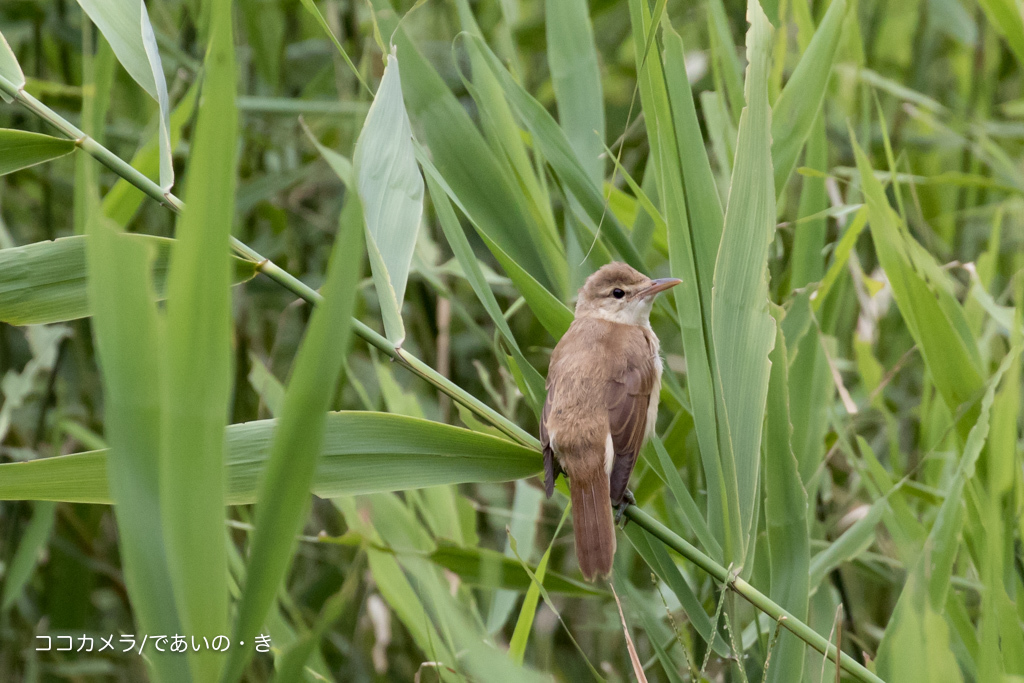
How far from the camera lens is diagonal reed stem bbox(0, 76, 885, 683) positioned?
1.28 m

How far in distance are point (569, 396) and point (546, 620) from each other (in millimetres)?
1190

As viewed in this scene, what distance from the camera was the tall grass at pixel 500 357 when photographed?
819mm

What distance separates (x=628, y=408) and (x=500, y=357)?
14.8 inches

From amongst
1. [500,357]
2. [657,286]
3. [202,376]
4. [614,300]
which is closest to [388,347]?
[500,357]

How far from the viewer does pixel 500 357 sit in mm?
1629

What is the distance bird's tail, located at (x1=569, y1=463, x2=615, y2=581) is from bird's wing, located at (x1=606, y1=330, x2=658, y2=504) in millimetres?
31

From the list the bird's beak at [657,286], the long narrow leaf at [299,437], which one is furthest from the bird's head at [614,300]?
the long narrow leaf at [299,437]

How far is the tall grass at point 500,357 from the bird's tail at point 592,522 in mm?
63

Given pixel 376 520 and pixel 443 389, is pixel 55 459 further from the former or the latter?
pixel 376 520

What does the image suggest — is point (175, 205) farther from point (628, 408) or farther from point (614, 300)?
point (614, 300)

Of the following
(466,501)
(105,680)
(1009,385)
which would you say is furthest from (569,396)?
(105,680)

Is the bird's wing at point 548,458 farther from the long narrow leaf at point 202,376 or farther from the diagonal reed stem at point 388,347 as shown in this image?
Result: the long narrow leaf at point 202,376

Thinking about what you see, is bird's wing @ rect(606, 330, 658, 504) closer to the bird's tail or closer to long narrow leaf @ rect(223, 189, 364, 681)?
the bird's tail

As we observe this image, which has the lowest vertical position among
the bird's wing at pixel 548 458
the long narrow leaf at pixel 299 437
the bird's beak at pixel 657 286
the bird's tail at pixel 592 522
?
the bird's tail at pixel 592 522
